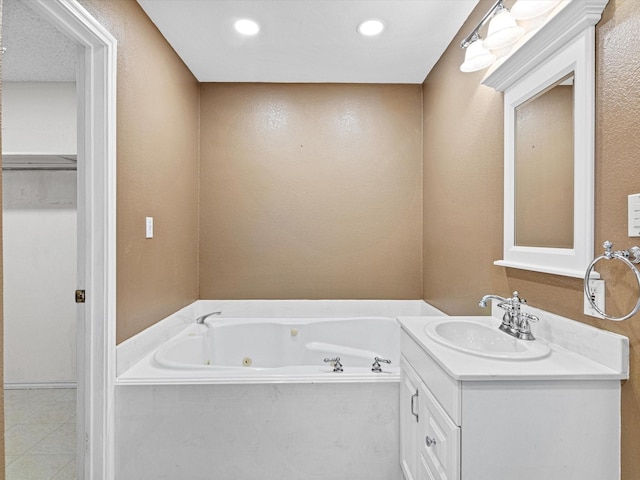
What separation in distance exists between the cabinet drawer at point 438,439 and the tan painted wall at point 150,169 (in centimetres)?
142

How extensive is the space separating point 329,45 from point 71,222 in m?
2.49

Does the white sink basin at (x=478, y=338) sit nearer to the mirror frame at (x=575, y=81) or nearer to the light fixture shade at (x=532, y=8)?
the mirror frame at (x=575, y=81)

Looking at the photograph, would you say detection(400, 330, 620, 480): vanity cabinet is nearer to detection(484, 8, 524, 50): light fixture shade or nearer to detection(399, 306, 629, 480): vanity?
detection(399, 306, 629, 480): vanity

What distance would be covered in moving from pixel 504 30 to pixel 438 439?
5.09ft

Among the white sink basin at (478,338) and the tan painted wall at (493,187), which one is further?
the white sink basin at (478,338)

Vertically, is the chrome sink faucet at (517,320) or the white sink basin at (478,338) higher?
the chrome sink faucet at (517,320)

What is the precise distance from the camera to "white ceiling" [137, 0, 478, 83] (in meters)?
1.93

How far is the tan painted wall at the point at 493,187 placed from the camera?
103 cm

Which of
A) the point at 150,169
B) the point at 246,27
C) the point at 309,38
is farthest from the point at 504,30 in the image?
the point at 150,169

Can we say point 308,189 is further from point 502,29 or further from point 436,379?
point 436,379

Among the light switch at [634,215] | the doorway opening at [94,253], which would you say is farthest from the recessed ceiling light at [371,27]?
the light switch at [634,215]

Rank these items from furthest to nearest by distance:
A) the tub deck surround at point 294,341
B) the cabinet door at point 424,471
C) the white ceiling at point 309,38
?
the tub deck surround at point 294,341, the white ceiling at point 309,38, the cabinet door at point 424,471

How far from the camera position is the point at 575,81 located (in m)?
1.23

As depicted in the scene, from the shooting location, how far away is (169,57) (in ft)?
7.59
